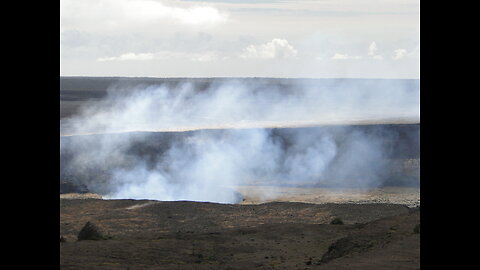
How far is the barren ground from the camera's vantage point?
18234 mm

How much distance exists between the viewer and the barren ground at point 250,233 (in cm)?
1823

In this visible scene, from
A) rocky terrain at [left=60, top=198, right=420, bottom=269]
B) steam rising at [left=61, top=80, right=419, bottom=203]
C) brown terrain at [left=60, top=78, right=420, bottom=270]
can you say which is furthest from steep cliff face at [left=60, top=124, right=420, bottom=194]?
rocky terrain at [left=60, top=198, right=420, bottom=269]

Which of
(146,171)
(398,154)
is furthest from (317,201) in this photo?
(398,154)

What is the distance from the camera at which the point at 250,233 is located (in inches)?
913

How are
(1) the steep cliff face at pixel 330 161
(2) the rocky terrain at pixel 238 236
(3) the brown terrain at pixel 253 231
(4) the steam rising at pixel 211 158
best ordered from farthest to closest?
(1) the steep cliff face at pixel 330 161
(4) the steam rising at pixel 211 158
(3) the brown terrain at pixel 253 231
(2) the rocky terrain at pixel 238 236

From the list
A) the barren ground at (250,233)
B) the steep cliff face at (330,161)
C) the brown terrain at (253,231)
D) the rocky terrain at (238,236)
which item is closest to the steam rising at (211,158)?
the steep cliff face at (330,161)

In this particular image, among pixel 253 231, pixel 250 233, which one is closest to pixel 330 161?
pixel 253 231

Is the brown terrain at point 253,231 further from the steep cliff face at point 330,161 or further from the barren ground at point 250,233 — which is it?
the steep cliff face at point 330,161

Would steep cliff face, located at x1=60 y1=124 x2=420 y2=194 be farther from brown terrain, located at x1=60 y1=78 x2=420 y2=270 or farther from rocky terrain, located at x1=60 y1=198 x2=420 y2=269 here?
rocky terrain, located at x1=60 y1=198 x2=420 y2=269

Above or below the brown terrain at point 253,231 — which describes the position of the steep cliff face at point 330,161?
above

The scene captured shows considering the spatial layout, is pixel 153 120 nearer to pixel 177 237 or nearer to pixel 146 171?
pixel 146 171

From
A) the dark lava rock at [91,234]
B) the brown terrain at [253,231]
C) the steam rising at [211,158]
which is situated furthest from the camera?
the steam rising at [211,158]

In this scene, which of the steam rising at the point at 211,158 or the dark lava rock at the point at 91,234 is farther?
the steam rising at the point at 211,158
